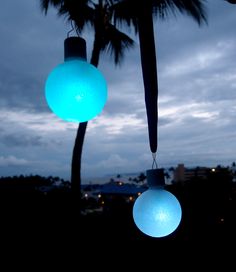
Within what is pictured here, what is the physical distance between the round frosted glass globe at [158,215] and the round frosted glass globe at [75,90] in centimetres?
84

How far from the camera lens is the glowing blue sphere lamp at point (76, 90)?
96 cm

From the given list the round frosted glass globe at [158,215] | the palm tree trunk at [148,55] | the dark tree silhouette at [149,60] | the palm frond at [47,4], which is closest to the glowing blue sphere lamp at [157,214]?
the round frosted glass globe at [158,215]

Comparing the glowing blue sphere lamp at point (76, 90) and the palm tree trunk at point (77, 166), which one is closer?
the glowing blue sphere lamp at point (76, 90)

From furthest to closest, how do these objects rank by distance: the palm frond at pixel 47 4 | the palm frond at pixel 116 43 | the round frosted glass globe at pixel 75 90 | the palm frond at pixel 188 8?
the palm frond at pixel 116 43 → the palm frond at pixel 47 4 → the palm frond at pixel 188 8 → the round frosted glass globe at pixel 75 90

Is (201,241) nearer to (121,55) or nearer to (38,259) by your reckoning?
(38,259)

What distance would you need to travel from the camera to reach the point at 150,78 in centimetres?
163

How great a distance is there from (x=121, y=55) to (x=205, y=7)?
2883mm

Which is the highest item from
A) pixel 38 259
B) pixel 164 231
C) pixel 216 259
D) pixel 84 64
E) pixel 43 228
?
pixel 84 64

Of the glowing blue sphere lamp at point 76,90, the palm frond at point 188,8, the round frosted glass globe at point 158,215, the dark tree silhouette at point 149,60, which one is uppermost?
the palm frond at point 188,8

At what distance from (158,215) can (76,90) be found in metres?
0.96

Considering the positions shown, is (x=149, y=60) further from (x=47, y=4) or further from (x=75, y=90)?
(x=47, y=4)

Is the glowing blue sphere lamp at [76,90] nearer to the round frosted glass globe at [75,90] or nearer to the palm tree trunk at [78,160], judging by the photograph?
the round frosted glass globe at [75,90]

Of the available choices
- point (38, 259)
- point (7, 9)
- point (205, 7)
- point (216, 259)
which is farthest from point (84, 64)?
point (7, 9)

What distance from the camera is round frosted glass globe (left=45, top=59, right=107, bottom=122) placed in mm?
957
